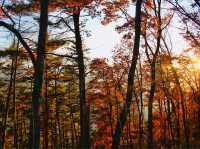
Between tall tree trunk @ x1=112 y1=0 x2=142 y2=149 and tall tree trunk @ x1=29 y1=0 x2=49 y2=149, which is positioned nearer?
tall tree trunk @ x1=29 y1=0 x2=49 y2=149

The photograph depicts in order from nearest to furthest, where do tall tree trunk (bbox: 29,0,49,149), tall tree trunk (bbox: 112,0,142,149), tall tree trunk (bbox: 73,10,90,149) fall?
1. tall tree trunk (bbox: 29,0,49,149)
2. tall tree trunk (bbox: 112,0,142,149)
3. tall tree trunk (bbox: 73,10,90,149)

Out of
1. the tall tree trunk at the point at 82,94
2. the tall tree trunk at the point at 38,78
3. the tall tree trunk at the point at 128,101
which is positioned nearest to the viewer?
the tall tree trunk at the point at 38,78

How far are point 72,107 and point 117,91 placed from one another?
1093 centimetres

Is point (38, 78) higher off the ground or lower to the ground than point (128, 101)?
higher

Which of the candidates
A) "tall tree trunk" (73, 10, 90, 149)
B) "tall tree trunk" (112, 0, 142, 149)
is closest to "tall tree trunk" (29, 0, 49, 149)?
"tall tree trunk" (112, 0, 142, 149)

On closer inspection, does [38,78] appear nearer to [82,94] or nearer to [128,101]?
[128,101]

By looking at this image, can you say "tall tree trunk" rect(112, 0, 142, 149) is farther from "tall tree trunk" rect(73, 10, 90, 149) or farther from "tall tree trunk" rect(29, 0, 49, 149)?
"tall tree trunk" rect(73, 10, 90, 149)

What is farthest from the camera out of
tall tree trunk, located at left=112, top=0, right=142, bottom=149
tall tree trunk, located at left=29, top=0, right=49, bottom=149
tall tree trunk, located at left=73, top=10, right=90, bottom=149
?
tall tree trunk, located at left=73, top=10, right=90, bottom=149

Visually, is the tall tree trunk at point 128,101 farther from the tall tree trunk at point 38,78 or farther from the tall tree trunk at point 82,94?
the tall tree trunk at point 82,94

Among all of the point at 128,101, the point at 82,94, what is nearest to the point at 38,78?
the point at 128,101

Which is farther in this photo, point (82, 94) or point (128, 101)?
point (82, 94)

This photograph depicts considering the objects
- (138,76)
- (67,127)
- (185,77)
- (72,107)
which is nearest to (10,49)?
(138,76)

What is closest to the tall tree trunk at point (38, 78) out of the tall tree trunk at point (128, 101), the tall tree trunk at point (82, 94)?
the tall tree trunk at point (128, 101)

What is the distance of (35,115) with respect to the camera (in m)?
12.3
